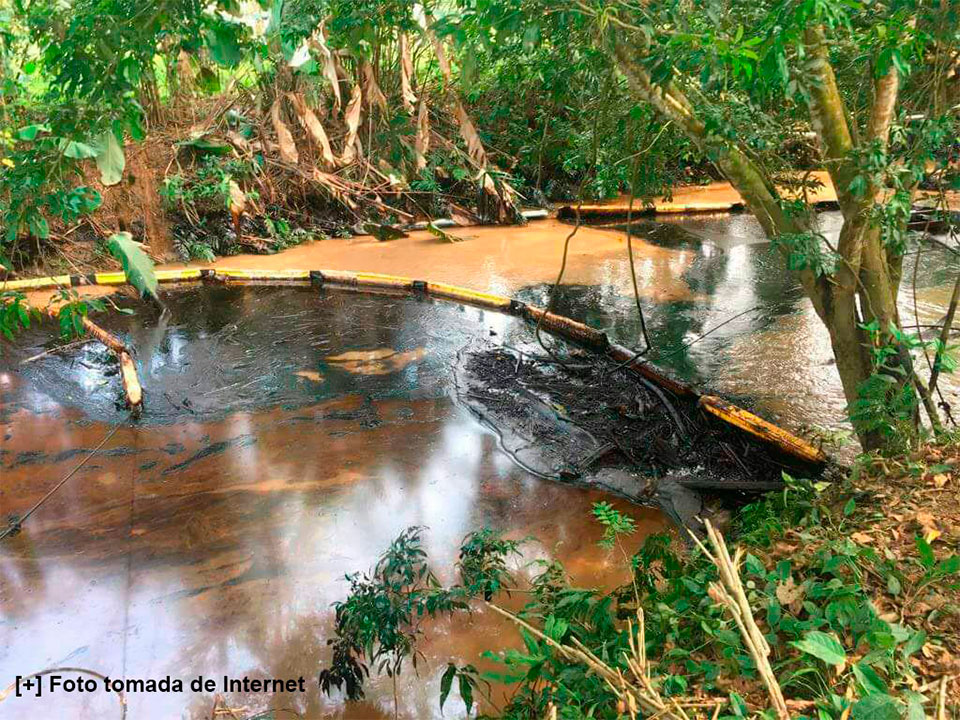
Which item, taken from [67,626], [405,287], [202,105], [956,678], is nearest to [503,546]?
[956,678]

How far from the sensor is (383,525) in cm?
456

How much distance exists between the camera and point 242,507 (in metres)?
4.77

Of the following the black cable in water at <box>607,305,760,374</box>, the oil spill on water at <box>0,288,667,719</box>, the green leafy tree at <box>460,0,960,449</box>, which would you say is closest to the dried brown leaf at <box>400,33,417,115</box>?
the oil spill on water at <box>0,288,667,719</box>

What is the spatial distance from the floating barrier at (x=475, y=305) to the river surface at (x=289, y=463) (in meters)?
0.26

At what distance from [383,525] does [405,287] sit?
16.5ft

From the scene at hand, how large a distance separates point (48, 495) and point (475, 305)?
4921 mm

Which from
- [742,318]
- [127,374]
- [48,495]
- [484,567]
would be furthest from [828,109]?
[127,374]

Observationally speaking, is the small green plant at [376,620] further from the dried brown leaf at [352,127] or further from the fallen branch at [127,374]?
the dried brown leaf at [352,127]

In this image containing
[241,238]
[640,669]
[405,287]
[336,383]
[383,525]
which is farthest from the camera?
[241,238]

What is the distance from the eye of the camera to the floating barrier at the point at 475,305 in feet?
16.0

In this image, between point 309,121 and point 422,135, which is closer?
point 309,121

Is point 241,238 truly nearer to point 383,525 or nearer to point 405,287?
point 405,287

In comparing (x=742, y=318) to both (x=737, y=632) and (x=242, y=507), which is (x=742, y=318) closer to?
(x=242, y=507)

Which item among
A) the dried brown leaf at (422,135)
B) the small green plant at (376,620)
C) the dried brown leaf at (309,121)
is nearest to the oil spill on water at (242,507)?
the small green plant at (376,620)
